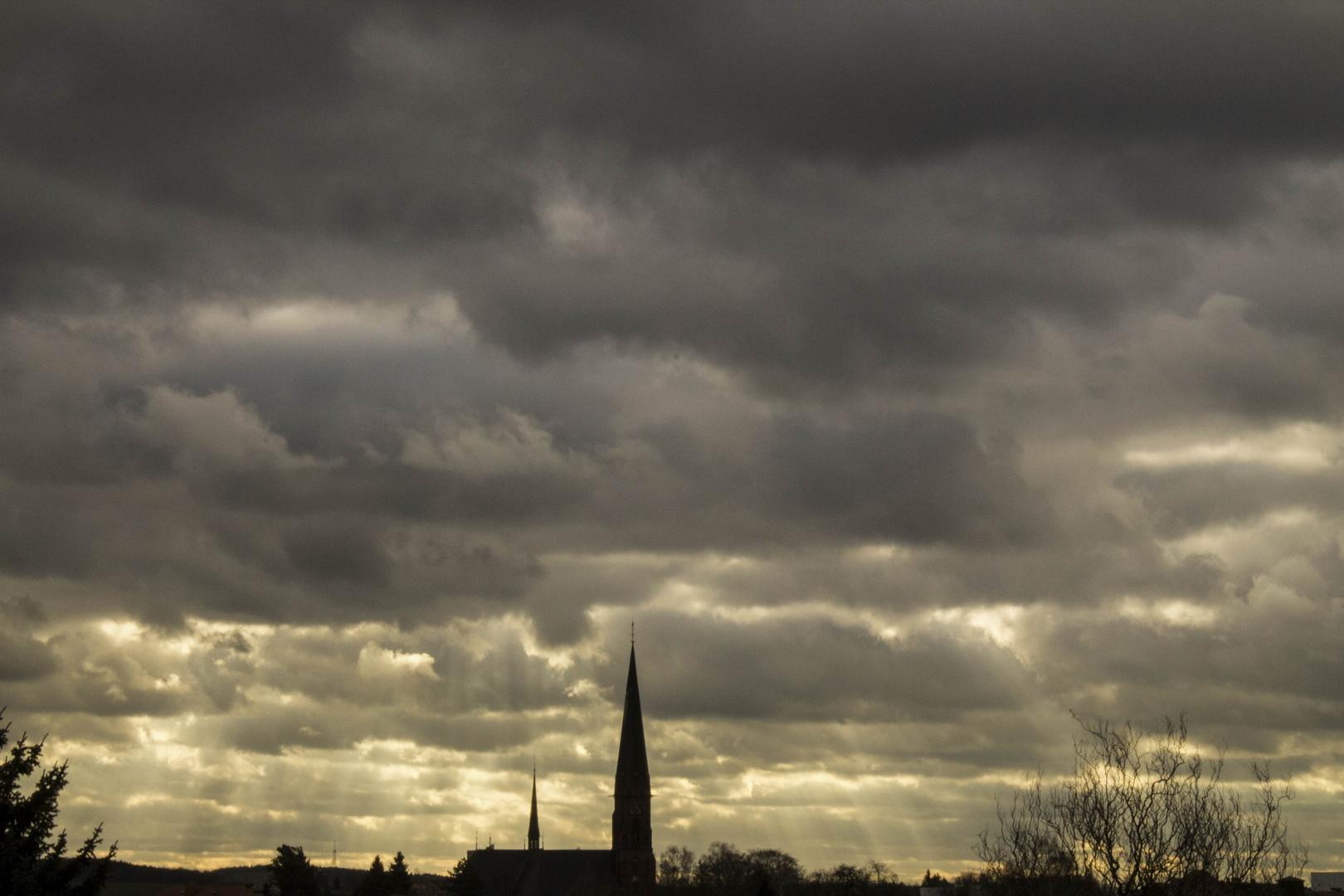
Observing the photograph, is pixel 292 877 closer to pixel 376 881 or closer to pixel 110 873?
pixel 376 881

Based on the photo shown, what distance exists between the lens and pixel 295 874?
188m

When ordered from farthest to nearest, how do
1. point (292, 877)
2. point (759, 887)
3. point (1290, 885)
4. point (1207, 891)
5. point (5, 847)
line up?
1. point (292, 877)
2. point (759, 887)
3. point (1290, 885)
4. point (5, 847)
5. point (1207, 891)

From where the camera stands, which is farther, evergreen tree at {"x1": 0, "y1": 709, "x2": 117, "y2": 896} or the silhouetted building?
the silhouetted building

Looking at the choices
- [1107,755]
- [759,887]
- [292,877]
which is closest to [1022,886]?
[1107,755]

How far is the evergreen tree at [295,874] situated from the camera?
607 feet

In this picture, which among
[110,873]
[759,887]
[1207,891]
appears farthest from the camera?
[759,887]

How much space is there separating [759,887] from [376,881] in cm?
7636

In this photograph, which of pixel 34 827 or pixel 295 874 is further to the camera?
pixel 295 874

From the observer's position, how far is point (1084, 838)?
158ft

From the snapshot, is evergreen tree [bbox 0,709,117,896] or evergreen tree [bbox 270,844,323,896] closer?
evergreen tree [bbox 0,709,117,896]

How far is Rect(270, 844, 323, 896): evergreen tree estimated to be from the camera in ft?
607

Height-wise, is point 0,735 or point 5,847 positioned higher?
point 0,735

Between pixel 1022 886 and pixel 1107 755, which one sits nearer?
pixel 1107 755

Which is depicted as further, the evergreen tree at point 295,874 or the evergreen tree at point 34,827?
the evergreen tree at point 295,874
